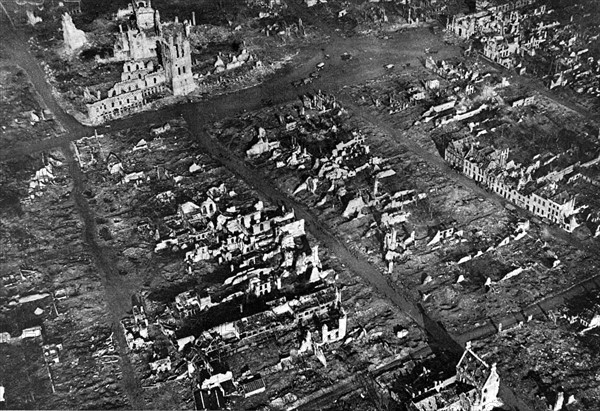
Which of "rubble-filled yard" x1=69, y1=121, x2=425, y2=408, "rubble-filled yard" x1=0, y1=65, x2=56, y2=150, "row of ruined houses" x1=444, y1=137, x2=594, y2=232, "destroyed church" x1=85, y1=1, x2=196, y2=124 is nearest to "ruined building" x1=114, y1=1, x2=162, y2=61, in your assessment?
"destroyed church" x1=85, y1=1, x2=196, y2=124

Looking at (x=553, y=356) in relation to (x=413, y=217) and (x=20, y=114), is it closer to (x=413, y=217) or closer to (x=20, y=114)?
(x=413, y=217)

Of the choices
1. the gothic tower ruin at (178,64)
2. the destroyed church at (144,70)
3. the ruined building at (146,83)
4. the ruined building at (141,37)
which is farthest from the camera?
the ruined building at (141,37)

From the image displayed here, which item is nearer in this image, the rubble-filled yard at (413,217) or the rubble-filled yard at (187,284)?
the rubble-filled yard at (187,284)

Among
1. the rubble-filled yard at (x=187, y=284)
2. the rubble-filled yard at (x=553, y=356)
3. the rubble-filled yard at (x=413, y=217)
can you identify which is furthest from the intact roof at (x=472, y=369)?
the rubble-filled yard at (x=413, y=217)

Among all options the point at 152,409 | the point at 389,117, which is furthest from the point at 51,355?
the point at 389,117

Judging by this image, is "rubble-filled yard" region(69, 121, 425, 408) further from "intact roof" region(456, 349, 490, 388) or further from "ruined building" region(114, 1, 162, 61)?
"ruined building" region(114, 1, 162, 61)

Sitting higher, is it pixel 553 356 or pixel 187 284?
pixel 187 284

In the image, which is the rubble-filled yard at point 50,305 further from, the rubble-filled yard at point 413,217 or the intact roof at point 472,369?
the intact roof at point 472,369

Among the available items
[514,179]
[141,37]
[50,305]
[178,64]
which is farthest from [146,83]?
[514,179]
